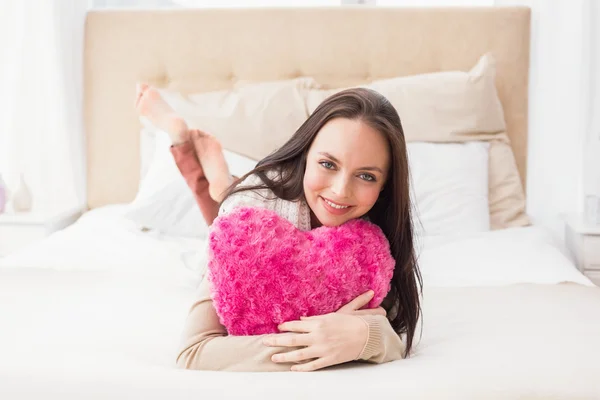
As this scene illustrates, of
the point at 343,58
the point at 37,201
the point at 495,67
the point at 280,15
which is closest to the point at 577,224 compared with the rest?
the point at 495,67

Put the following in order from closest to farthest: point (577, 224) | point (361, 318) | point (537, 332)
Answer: point (361, 318) < point (537, 332) < point (577, 224)

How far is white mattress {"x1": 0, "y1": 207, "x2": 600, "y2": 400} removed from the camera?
1.03m

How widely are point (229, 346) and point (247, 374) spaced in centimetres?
8

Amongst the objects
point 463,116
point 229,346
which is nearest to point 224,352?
point 229,346

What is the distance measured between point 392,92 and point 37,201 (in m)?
1.55

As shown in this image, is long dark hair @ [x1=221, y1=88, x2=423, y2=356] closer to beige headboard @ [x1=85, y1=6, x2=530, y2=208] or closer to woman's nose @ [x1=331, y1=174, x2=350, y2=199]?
woman's nose @ [x1=331, y1=174, x2=350, y2=199]

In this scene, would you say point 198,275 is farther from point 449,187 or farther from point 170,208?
point 449,187

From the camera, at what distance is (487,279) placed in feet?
6.21

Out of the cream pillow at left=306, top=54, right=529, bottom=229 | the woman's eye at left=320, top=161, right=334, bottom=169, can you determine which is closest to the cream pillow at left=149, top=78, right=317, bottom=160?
the cream pillow at left=306, top=54, right=529, bottom=229

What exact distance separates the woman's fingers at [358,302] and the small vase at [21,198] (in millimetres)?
1915

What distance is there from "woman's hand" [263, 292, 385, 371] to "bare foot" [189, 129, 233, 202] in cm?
77

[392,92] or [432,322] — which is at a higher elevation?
[392,92]

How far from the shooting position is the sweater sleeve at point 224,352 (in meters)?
1.13

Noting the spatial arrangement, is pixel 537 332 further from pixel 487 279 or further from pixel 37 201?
pixel 37 201
